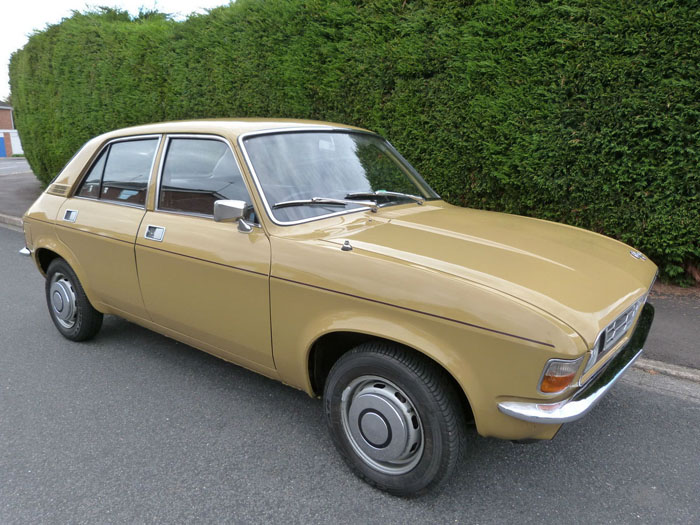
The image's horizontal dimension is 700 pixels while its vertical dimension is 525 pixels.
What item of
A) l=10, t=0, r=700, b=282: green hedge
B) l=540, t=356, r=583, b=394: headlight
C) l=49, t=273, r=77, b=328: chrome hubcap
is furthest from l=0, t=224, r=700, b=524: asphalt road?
l=10, t=0, r=700, b=282: green hedge

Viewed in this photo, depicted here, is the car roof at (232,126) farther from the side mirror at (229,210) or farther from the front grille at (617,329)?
the front grille at (617,329)

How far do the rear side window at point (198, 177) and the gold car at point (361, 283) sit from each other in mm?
12

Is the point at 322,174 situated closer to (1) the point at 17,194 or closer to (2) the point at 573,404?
(2) the point at 573,404

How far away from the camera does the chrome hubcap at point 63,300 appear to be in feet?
13.4

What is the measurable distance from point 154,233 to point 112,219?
0.55m

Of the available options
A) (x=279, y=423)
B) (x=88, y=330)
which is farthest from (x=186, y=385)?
(x=88, y=330)

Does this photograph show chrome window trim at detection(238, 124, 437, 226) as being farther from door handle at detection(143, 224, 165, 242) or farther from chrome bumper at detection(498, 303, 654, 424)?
chrome bumper at detection(498, 303, 654, 424)

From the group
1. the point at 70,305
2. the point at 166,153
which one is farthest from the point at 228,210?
the point at 70,305

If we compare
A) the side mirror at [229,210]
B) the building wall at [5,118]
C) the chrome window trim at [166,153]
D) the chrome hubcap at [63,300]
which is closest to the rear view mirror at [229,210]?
the side mirror at [229,210]

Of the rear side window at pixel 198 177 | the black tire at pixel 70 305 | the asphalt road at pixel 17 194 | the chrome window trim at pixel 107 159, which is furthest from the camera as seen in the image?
the asphalt road at pixel 17 194

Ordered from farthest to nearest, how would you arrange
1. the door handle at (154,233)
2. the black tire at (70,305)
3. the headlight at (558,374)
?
the black tire at (70,305), the door handle at (154,233), the headlight at (558,374)

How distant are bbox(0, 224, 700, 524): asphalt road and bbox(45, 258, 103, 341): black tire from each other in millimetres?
399

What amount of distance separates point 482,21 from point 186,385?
15.2 feet

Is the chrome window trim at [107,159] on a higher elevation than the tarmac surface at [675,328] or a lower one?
higher
